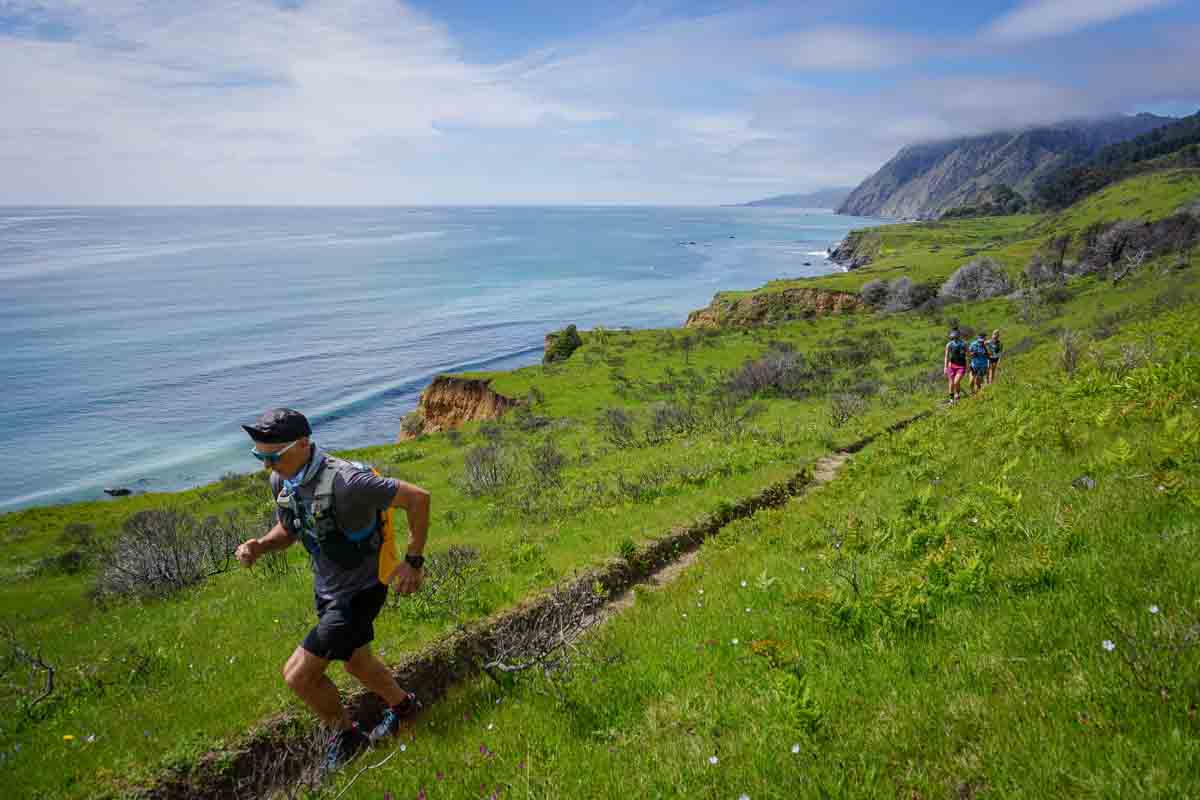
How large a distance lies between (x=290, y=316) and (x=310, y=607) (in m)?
104

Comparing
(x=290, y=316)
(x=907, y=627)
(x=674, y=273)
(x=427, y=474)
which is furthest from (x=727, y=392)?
(x=674, y=273)

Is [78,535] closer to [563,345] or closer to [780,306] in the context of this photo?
[563,345]

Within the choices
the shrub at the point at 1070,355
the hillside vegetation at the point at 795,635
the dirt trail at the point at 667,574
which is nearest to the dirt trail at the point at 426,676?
the dirt trail at the point at 667,574

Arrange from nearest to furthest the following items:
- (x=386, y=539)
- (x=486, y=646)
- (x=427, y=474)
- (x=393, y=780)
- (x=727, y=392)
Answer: (x=393, y=780), (x=386, y=539), (x=486, y=646), (x=427, y=474), (x=727, y=392)

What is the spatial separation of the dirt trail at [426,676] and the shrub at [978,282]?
7306 cm

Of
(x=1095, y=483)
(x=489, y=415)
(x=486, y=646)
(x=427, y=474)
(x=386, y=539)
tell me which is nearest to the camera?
(x=386, y=539)

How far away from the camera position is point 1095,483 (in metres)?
7.40

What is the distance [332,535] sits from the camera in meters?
5.37

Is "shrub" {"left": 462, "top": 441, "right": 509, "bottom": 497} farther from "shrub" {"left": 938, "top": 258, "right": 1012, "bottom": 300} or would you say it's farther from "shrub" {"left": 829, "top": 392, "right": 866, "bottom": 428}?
"shrub" {"left": 938, "top": 258, "right": 1012, "bottom": 300}

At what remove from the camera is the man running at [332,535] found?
5.28 metres

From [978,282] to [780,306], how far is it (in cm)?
2338

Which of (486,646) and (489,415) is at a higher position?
(486,646)

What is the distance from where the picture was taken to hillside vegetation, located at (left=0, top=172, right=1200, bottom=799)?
356cm

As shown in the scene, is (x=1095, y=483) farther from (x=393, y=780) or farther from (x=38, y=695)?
(x=38, y=695)
